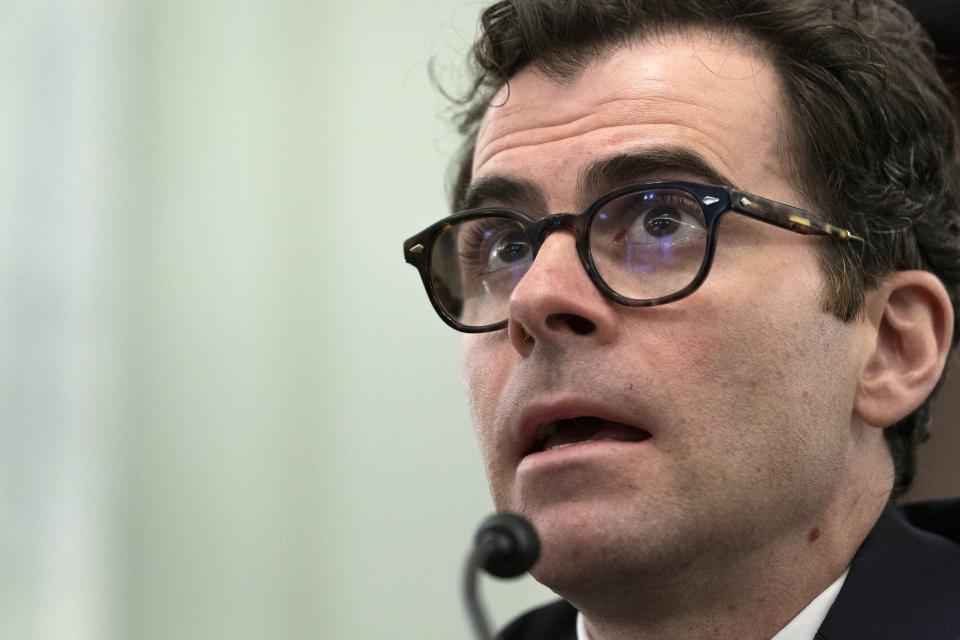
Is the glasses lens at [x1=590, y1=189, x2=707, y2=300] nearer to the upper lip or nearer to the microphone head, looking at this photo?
the upper lip

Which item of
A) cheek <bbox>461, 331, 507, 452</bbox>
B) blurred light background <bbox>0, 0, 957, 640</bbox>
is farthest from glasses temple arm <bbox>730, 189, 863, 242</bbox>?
blurred light background <bbox>0, 0, 957, 640</bbox>

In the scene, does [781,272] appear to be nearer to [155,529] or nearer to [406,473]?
[406,473]

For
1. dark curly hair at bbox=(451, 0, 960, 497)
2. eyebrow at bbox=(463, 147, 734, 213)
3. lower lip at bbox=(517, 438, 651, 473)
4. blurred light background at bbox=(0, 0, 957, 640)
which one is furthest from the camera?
blurred light background at bbox=(0, 0, 957, 640)

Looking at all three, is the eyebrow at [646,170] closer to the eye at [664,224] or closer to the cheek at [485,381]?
the eye at [664,224]

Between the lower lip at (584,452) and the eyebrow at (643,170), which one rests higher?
the eyebrow at (643,170)

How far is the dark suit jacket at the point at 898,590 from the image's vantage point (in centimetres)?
124

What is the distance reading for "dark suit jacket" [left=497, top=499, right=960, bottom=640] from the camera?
4.08ft

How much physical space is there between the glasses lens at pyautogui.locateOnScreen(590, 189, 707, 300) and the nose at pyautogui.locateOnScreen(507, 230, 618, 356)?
0.14ft

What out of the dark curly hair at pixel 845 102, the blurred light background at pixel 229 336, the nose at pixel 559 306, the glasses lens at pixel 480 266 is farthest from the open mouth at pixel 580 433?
the blurred light background at pixel 229 336

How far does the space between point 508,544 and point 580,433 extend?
353mm

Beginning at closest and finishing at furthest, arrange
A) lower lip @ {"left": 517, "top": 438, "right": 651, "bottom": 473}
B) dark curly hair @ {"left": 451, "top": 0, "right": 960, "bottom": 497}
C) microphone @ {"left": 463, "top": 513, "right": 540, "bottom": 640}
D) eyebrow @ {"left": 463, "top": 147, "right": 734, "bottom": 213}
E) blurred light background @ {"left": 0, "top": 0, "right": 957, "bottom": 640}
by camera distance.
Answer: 1. microphone @ {"left": 463, "top": 513, "right": 540, "bottom": 640}
2. lower lip @ {"left": 517, "top": 438, "right": 651, "bottom": 473}
3. eyebrow @ {"left": 463, "top": 147, "right": 734, "bottom": 213}
4. dark curly hair @ {"left": 451, "top": 0, "right": 960, "bottom": 497}
5. blurred light background @ {"left": 0, "top": 0, "right": 957, "bottom": 640}

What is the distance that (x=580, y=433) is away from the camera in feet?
4.08

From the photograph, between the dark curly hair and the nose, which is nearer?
the nose

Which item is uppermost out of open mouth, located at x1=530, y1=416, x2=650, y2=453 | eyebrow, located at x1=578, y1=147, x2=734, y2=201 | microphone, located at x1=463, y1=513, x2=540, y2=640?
eyebrow, located at x1=578, y1=147, x2=734, y2=201
